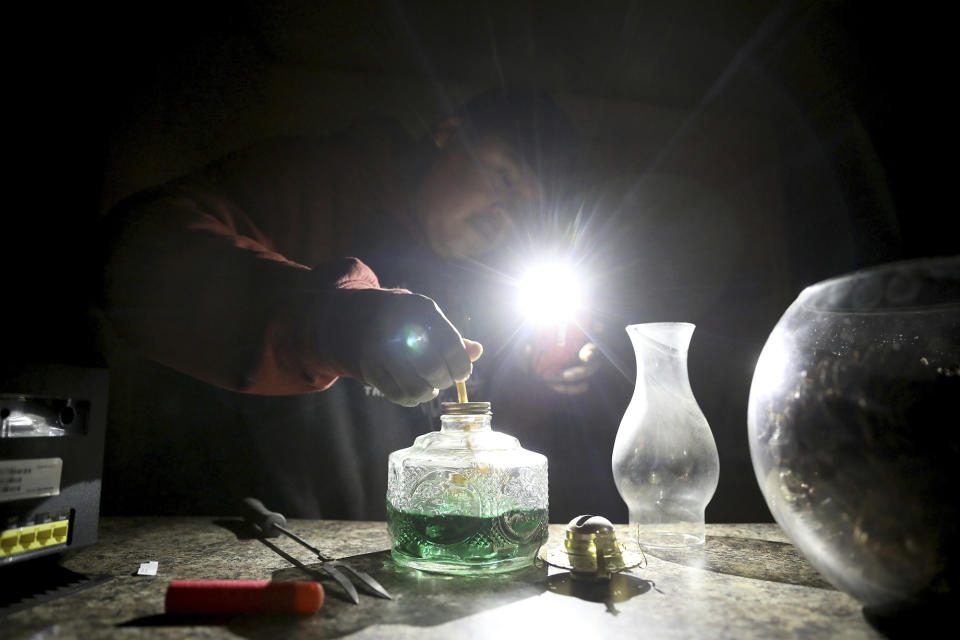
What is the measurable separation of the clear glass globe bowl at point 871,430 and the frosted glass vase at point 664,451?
0.21m

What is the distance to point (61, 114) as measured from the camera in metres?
1.09

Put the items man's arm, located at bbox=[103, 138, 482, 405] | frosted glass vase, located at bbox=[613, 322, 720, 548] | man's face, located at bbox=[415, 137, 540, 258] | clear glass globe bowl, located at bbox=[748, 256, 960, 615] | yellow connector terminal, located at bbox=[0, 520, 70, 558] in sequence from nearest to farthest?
1. clear glass globe bowl, located at bbox=[748, 256, 960, 615]
2. yellow connector terminal, located at bbox=[0, 520, 70, 558]
3. frosted glass vase, located at bbox=[613, 322, 720, 548]
4. man's arm, located at bbox=[103, 138, 482, 405]
5. man's face, located at bbox=[415, 137, 540, 258]

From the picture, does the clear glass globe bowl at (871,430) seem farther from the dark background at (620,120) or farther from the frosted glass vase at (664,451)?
the dark background at (620,120)

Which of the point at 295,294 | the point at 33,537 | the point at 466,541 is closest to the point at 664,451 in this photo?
the point at 466,541

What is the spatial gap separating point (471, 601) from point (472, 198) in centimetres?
91

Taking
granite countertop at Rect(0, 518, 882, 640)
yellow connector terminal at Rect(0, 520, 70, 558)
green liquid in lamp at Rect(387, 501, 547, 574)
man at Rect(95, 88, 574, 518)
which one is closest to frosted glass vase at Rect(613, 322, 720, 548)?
granite countertop at Rect(0, 518, 882, 640)

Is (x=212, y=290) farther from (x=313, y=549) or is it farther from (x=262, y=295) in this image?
(x=313, y=549)

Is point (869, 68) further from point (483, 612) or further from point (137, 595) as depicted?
point (137, 595)

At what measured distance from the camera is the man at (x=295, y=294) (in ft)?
3.31

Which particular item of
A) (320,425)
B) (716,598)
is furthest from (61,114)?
(716,598)

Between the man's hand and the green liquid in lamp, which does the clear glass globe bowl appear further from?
the man's hand

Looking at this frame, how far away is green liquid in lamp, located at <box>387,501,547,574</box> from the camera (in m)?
0.66

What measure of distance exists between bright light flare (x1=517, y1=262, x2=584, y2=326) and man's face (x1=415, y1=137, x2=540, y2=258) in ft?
0.40

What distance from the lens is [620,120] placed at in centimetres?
133
